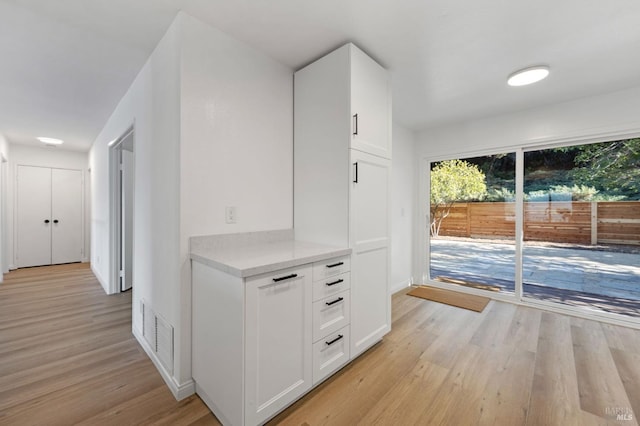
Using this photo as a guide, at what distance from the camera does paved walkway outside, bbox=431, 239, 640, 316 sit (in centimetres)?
284

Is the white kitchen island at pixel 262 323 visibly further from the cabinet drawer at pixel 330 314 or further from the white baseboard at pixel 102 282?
the white baseboard at pixel 102 282

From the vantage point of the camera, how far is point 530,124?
3215 mm

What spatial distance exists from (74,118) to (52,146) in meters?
2.61

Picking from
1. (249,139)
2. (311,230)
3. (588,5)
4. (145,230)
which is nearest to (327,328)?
(311,230)

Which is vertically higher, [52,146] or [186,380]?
[52,146]

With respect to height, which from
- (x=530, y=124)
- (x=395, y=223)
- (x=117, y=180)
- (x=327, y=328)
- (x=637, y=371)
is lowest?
(x=637, y=371)

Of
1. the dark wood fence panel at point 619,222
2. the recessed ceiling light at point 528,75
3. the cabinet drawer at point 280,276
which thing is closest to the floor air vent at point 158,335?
the cabinet drawer at point 280,276

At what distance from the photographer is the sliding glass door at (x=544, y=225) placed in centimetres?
283

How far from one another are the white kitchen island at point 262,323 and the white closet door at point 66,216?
5966 millimetres

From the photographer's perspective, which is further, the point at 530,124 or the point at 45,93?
the point at 530,124

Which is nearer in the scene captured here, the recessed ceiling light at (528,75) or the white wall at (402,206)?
the recessed ceiling light at (528,75)

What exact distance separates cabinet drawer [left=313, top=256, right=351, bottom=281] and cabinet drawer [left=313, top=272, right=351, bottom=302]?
0.03m

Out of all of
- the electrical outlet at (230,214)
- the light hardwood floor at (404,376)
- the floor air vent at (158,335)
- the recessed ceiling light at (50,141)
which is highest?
the recessed ceiling light at (50,141)

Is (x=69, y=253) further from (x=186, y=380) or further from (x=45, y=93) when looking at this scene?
(x=186, y=380)
